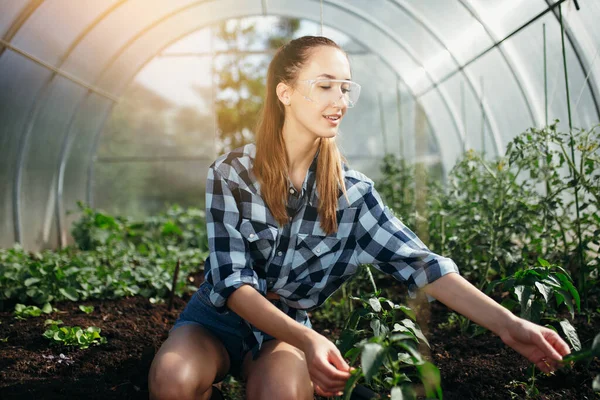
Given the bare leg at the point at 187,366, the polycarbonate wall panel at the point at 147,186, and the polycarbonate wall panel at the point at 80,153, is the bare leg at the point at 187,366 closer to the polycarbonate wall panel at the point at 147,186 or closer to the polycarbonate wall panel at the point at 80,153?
the polycarbonate wall panel at the point at 80,153

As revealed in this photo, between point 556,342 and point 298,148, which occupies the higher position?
point 298,148

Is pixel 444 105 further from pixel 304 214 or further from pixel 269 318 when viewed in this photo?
pixel 269 318

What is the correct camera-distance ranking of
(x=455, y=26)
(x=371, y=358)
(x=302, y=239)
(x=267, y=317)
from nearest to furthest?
(x=371, y=358) < (x=267, y=317) < (x=302, y=239) < (x=455, y=26)

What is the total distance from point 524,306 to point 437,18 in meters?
4.66

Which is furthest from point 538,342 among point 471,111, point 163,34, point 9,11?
point 163,34

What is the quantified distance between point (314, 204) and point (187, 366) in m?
0.69

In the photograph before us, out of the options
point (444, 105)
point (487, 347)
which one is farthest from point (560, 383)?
point (444, 105)

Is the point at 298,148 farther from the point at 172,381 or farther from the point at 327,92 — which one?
the point at 172,381

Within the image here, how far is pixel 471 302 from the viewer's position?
65.1 inches

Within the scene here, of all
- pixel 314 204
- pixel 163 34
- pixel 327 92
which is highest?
pixel 163 34

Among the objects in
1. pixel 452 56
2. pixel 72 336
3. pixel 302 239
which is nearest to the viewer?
pixel 302 239

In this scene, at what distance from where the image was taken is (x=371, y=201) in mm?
1988

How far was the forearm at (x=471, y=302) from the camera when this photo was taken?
1578mm

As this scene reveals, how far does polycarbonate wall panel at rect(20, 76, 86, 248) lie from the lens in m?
5.92
